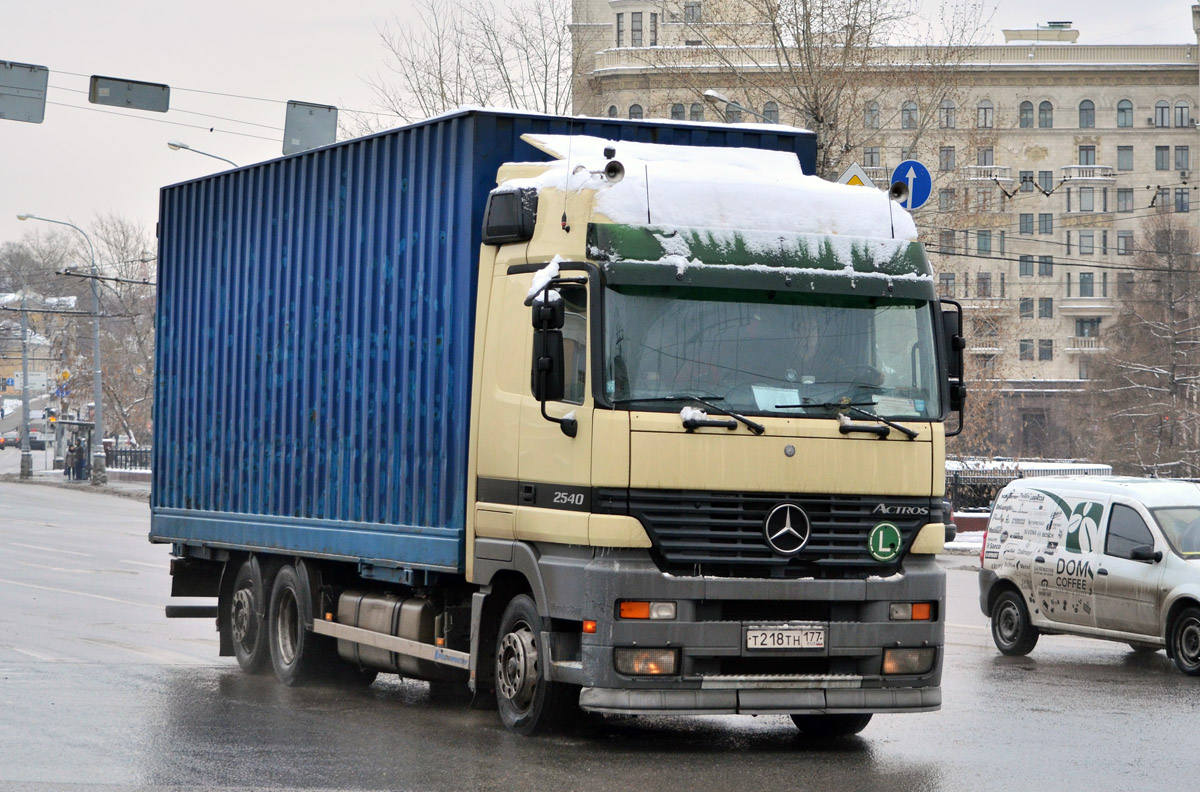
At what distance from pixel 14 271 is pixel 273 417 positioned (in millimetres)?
80903

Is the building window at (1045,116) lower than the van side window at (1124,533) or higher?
higher

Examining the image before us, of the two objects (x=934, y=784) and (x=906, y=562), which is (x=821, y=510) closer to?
(x=906, y=562)

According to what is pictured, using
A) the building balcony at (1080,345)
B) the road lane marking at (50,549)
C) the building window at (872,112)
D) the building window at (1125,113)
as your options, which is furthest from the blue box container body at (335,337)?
the building window at (1125,113)

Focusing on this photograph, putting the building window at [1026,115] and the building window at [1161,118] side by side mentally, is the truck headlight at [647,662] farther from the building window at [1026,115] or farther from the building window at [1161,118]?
the building window at [1161,118]

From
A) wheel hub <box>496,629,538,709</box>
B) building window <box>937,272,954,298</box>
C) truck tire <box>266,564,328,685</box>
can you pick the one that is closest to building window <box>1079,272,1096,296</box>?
building window <box>937,272,954,298</box>

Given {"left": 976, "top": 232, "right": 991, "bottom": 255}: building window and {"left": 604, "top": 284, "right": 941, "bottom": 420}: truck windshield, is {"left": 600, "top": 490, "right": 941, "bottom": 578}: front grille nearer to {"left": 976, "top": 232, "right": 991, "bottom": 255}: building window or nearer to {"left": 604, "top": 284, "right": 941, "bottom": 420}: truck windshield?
{"left": 604, "top": 284, "right": 941, "bottom": 420}: truck windshield

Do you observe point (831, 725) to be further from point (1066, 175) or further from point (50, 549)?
point (1066, 175)

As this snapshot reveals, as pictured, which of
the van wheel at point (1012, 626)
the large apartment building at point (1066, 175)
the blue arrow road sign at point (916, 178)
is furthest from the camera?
the large apartment building at point (1066, 175)

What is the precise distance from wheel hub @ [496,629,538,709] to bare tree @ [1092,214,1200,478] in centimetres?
4388

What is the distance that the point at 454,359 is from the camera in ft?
32.8

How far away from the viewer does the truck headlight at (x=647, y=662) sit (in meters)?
8.72

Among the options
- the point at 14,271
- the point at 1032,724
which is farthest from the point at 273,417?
the point at 14,271

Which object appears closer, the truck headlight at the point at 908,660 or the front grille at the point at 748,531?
the front grille at the point at 748,531

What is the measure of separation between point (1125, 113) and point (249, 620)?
97519 millimetres
